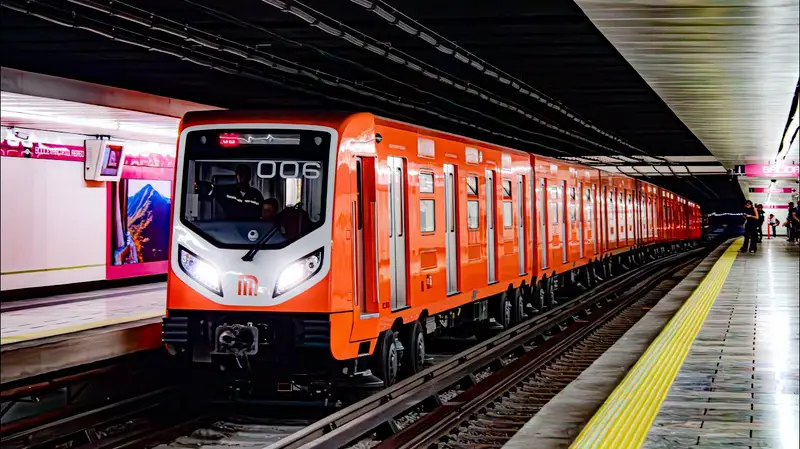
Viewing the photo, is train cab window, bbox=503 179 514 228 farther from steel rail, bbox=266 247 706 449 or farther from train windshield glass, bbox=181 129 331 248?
train windshield glass, bbox=181 129 331 248

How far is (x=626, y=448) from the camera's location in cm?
671

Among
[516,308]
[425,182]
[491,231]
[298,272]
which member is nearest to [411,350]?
[425,182]

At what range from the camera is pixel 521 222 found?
1791 cm

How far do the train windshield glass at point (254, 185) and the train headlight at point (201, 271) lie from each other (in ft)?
0.79

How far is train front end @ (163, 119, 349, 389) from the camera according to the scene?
9.70 meters

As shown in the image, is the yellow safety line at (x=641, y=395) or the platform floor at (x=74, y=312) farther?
the platform floor at (x=74, y=312)

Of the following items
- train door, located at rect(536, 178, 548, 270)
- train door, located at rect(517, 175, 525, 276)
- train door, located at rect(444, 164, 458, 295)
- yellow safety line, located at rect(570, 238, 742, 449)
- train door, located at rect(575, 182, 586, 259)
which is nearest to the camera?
yellow safety line, located at rect(570, 238, 742, 449)

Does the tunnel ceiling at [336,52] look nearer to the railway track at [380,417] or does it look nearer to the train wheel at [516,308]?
the train wheel at [516,308]

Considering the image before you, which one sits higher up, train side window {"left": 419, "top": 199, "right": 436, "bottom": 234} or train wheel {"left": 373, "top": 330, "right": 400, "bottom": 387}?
train side window {"left": 419, "top": 199, "right": 436, "bottom": 234}

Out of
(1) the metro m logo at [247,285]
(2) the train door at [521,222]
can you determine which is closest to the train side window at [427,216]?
(1) the metro m logo at [247,285]

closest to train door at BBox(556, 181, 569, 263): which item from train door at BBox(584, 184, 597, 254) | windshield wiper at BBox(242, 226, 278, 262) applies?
train door at BBox(584, 184, 597, 254)

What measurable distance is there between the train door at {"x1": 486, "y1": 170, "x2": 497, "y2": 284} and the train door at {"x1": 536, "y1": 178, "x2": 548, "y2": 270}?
379 centimetres

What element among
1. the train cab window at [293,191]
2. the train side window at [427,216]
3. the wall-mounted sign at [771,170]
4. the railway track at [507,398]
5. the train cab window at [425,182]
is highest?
the wall-mounted sign at [771,170]

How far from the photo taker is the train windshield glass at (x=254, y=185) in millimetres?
9938
